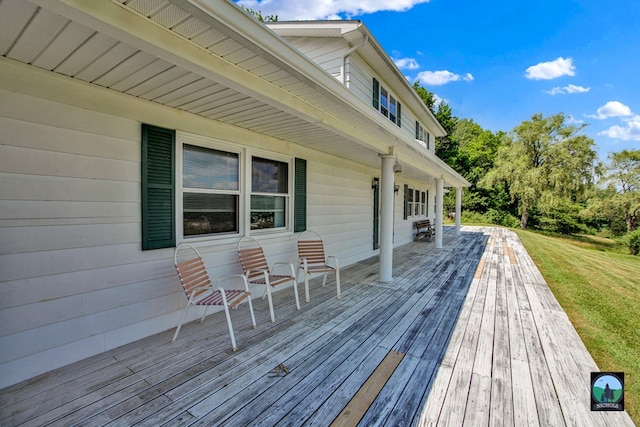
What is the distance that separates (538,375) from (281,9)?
21096mm

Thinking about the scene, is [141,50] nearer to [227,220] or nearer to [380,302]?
[227,220]

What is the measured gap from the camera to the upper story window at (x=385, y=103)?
7379 millimetres

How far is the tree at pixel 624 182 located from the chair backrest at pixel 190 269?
27.0 metres

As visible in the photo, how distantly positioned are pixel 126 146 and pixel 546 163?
75.4ft

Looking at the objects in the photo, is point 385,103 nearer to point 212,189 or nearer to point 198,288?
point 212,189

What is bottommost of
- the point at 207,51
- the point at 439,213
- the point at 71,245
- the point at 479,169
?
the point at 71,245

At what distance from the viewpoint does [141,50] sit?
5.69ft

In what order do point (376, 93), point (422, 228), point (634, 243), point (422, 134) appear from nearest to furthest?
point (376, 93) < point (422, 134) < point (422, 228) < point (634, 243)

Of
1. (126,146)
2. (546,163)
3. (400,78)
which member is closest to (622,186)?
(546,163)

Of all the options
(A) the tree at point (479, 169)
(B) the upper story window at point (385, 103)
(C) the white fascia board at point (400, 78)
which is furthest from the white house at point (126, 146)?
(A) the tree at point (479, 169)

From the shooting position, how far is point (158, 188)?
2.84 meters

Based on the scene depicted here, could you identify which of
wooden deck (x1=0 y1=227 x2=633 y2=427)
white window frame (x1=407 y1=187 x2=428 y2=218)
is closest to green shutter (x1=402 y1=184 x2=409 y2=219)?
white window frame (x1=407 y1=187 x2=428 y2=218)

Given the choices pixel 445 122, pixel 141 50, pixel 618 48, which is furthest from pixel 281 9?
pixel 141 50

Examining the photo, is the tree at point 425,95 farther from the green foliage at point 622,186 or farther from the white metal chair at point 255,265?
the white metal chair at point 255,265
